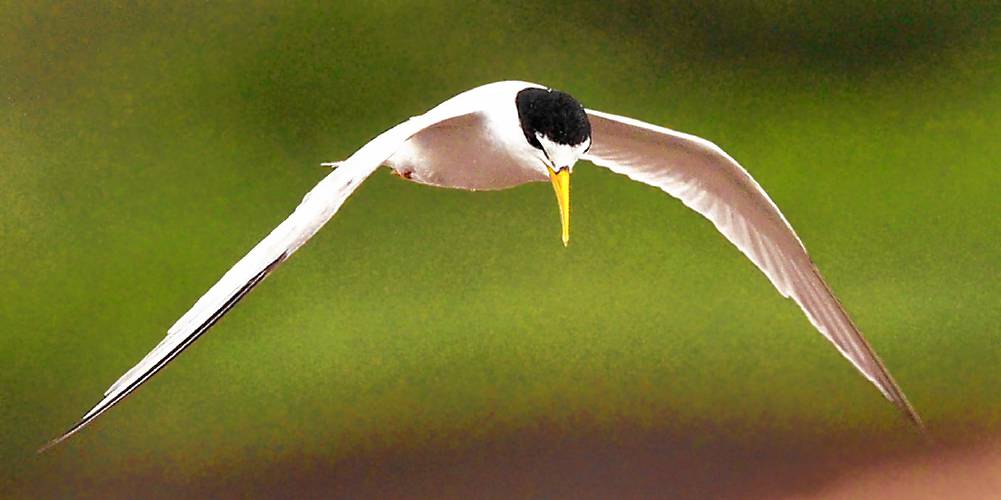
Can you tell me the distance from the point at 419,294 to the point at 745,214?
32cm

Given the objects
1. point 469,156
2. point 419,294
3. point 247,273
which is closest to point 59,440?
point 247,273

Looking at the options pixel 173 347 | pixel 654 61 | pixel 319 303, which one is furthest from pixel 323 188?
pixel 654 61

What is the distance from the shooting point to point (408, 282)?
106 centimetres

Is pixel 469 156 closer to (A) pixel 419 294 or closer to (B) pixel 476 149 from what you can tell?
(B) pixel 476 149

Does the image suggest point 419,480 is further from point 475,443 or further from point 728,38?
point 728,38

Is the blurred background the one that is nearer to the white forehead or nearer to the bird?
the bird

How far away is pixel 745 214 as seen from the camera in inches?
36.4

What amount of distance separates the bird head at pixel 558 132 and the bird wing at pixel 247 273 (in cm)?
11

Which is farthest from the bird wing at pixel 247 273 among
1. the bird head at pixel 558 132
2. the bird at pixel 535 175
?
the bird head at pixel 558 132

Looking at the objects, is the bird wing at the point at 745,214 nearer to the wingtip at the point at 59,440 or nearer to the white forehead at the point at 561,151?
the white forehead at the point at 561,151

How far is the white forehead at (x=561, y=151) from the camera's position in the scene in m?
0.72

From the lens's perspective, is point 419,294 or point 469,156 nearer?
point 469,156

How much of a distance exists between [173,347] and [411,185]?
553mm

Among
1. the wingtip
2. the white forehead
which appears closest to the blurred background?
the wingtip
